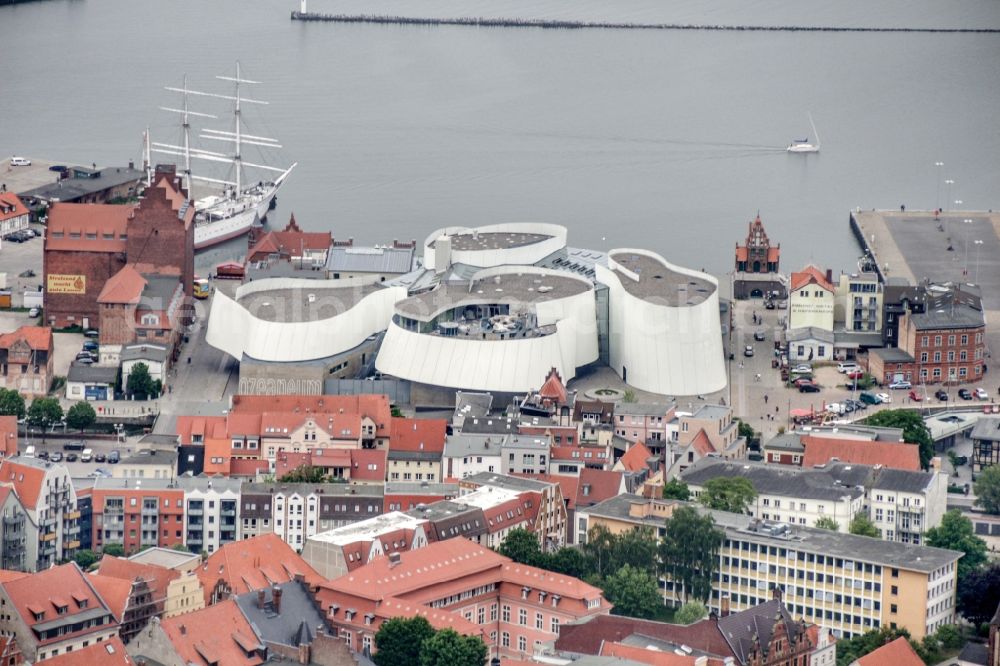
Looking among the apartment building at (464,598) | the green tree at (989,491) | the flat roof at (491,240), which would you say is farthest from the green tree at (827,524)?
the flat roof at (491,240)

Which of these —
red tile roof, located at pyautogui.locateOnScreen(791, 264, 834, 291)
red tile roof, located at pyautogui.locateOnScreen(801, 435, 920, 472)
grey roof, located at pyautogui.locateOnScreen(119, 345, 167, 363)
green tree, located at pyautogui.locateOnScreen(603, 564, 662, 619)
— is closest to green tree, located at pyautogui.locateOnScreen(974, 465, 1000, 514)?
red tile roof, located at pyautogui.locateOnScreen(801, 435, 920, 472)

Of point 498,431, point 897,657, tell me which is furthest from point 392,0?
point 897,657

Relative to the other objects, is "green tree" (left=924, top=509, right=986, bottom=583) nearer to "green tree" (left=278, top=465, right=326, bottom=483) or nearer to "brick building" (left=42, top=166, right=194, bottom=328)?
"green tree" (left=278, top=465, right=326, bottom=483)

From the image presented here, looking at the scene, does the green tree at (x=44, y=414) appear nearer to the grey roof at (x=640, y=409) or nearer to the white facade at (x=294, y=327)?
the white facade at (x=294, y=327)

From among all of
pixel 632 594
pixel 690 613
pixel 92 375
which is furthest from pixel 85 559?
pixel 92 375

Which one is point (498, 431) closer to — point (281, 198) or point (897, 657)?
point (897, 657)

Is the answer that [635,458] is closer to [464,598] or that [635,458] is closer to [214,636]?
[464,598]
